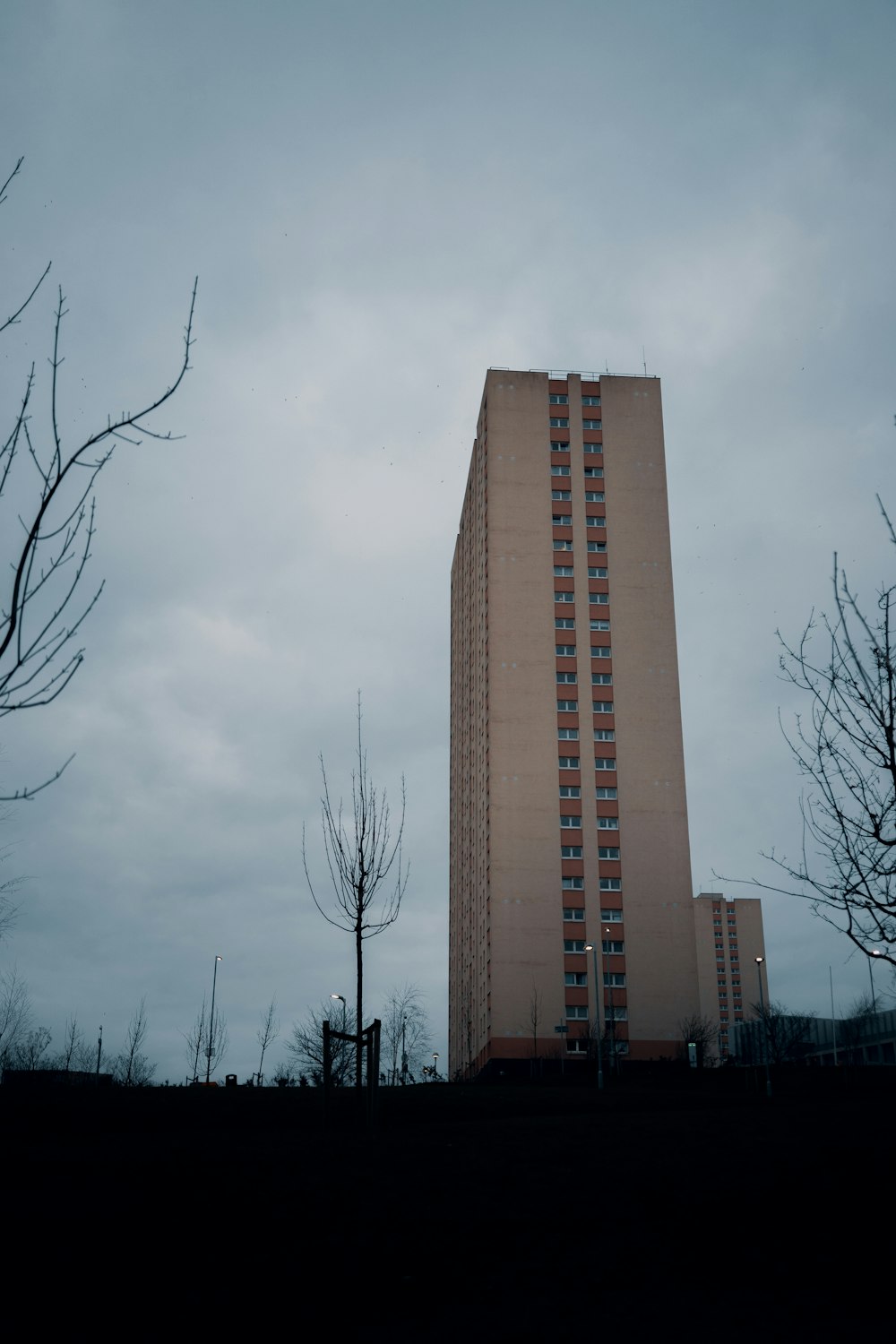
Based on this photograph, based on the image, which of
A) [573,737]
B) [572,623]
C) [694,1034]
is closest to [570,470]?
[572,623]

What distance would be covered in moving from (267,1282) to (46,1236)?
2.41 meters

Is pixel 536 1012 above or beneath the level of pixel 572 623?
beneath

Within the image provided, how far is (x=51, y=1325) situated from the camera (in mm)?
8477

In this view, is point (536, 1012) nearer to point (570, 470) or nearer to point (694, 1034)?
point (694, 1034)

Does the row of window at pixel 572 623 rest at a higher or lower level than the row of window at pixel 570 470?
lower

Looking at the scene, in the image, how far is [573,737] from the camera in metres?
89.6

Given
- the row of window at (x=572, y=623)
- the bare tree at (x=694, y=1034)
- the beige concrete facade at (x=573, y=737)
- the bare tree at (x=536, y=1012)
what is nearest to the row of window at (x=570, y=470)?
the beige concrete facade at (x=573, y=737)

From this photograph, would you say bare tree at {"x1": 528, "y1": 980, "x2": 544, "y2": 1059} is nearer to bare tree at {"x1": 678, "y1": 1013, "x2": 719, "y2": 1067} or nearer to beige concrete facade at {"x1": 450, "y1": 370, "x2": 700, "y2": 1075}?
beige concrete facade at {"x1": 450, "y1": 370, "x2": 700, "y2": 1075}

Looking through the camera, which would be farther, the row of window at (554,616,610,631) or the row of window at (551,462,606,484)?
the row of window at (551,462,606,484)

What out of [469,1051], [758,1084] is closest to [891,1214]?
[758,1084]

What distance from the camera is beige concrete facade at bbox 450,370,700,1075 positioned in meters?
83.3

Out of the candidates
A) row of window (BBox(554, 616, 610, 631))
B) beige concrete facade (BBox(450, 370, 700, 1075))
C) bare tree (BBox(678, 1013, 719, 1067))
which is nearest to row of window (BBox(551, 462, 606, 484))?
beige concrete facade (BBox(450, 370, 700, 1075))

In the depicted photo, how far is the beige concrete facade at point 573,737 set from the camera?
83.3 metres

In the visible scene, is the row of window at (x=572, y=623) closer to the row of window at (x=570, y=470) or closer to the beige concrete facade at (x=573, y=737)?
the beige concrete facade at (x=573, y=737)
